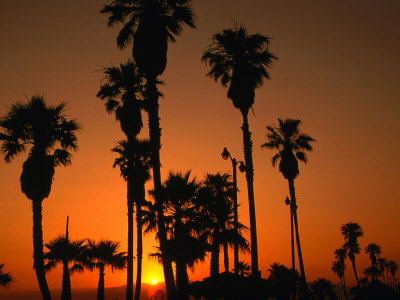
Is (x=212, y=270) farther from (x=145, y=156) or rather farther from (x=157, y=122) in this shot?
(x=157, y=122)

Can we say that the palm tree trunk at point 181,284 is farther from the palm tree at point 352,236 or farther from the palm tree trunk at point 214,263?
the palm tree at point 352,236

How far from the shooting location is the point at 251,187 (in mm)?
24141

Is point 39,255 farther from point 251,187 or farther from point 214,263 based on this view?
point 251,187

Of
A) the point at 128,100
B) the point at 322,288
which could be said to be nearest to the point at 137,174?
the point at 128,100

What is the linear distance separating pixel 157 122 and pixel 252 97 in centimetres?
805

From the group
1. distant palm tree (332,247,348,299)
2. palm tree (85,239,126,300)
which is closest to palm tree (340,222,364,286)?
distant palm tree (332,247,348,299)

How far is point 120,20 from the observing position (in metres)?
21.3

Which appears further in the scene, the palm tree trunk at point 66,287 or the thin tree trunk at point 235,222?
the palm tree trunk at point 66,287

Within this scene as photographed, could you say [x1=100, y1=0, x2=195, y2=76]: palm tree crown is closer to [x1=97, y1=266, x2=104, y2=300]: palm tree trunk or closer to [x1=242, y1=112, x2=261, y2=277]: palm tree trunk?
[x1=242, y1=112, x2=261, y2=277]: palm tree trunk

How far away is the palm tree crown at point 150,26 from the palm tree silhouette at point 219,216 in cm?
835

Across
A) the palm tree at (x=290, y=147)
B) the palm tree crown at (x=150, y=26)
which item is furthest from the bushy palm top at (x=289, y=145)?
the palm tree crown at (x=150, y=26)

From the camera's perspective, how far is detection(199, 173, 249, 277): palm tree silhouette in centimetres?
2609

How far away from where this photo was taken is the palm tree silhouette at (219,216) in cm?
2609

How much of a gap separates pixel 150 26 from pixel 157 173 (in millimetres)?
7265
